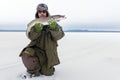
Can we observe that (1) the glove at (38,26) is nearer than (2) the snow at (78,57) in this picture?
Yes

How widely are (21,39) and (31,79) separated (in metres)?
1.93

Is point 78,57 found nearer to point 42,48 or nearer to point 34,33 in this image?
point 42,48

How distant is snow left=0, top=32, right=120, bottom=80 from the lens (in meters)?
2.39

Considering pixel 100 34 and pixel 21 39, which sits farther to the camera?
pixel 100 34

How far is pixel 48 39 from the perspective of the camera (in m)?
2.38

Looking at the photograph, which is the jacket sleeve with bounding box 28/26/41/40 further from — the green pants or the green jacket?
the green pants

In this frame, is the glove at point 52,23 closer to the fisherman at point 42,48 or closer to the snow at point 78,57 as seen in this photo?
the fisherman at point 42,48

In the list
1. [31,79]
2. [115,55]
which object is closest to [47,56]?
[31,79]

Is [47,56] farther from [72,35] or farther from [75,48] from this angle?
[72,35]

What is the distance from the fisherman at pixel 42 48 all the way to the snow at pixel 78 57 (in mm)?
90

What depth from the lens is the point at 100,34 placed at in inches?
185

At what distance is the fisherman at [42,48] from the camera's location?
2342 mm

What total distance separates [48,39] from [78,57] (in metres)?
0.74

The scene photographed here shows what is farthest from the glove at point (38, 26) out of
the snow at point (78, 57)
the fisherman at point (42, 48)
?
the snow at point (78, 57)
